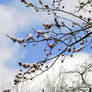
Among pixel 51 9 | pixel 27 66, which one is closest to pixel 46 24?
pixel 51 9

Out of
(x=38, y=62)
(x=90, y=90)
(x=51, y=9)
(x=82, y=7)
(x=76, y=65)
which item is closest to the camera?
(x=38, y=62)

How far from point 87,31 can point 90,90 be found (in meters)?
9.83

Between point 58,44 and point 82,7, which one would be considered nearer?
point 58,44

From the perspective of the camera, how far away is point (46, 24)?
7.34 metres

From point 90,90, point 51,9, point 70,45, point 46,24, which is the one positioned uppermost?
point 51,9

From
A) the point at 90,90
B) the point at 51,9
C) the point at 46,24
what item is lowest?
the point at 90,90

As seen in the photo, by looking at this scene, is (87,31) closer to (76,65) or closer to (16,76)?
(16,76)

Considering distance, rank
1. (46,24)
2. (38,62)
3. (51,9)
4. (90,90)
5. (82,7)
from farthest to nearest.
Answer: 1. (90,90)
2. (82,7)
3. (51,9)
4. (46,24)
5. (38,62)

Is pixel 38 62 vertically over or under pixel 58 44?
under

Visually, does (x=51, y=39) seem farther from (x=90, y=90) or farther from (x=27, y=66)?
(x=90, y=90)

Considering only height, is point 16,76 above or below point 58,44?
below

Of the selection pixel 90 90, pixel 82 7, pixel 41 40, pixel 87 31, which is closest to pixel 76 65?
pixel 90 90

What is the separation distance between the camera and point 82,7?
9305mm

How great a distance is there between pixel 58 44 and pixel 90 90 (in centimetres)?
1044
